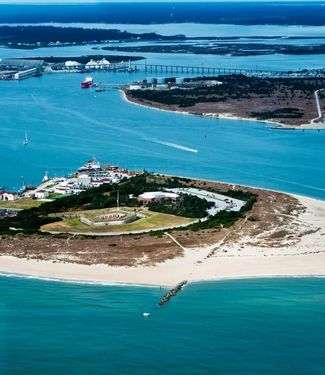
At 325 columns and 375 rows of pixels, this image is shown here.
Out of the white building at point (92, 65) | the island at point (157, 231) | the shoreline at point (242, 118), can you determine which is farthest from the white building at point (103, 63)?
the island at point (157, 231)

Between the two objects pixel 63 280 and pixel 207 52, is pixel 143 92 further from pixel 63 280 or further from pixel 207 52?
pixel 63 280

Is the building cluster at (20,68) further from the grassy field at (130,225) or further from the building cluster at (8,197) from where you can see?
the grassy field at (130,225)

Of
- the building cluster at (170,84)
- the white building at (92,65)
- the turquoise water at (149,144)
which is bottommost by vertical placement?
the turquoise water at (149,144)

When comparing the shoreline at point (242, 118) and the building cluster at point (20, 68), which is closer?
the shoreline at point (242, 118)

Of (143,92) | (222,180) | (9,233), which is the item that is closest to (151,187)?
(222,180)

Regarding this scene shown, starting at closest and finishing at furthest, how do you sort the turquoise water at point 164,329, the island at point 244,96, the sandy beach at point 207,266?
the turquoise water at point 164,329
the sandy beach at point 207,266
the island at point 244,96

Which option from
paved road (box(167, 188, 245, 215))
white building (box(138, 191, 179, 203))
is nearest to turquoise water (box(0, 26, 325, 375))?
paved road (box(167, 188, 245, 215))

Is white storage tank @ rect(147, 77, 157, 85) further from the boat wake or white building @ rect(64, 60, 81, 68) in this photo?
the boat wake
